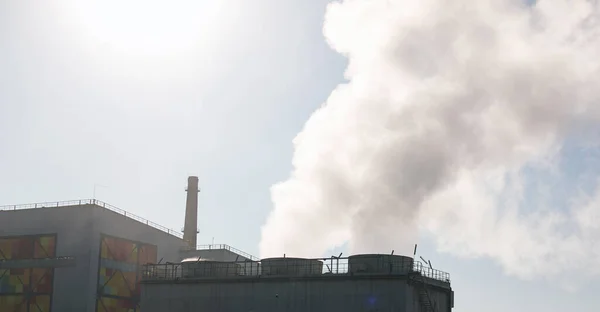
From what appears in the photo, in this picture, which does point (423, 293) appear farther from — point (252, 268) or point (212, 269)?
point (212, 269)

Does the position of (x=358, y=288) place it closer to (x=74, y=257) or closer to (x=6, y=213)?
(x=74, y=257)

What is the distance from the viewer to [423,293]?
46938 millimetres

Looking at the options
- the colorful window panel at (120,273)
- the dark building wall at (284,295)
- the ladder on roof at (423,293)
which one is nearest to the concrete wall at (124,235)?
the colorful window panel at (120,273)

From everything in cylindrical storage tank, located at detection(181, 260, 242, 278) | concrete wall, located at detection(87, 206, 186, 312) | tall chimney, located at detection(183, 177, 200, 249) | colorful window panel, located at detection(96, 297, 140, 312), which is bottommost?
colorful window panel, located at detection(96, 297, 140, 312)

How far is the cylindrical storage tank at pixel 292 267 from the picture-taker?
159 ft

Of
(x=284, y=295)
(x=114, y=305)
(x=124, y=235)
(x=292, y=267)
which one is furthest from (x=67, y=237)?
(x=284, y=295)

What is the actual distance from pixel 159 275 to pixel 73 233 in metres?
14.4

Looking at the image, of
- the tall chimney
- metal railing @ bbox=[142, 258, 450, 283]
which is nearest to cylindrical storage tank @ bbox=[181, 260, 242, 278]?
metal railing @ bbox=[142, 258, 450, 283]

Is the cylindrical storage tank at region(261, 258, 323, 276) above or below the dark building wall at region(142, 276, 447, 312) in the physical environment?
above

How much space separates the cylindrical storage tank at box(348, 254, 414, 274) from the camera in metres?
46.6

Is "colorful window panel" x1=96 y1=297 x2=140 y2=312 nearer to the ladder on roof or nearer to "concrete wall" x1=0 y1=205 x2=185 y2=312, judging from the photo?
"concrete wall" x1=0 y1=205 x2=185 y2=312

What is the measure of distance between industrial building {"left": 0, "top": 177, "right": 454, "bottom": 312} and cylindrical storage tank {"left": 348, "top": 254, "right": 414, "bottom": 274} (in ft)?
0.22

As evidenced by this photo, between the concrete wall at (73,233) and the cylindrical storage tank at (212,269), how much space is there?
50.3 feet

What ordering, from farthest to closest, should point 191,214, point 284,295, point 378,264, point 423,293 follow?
point 191,214 < point 284,295 < point 423,293 < point 378,264
